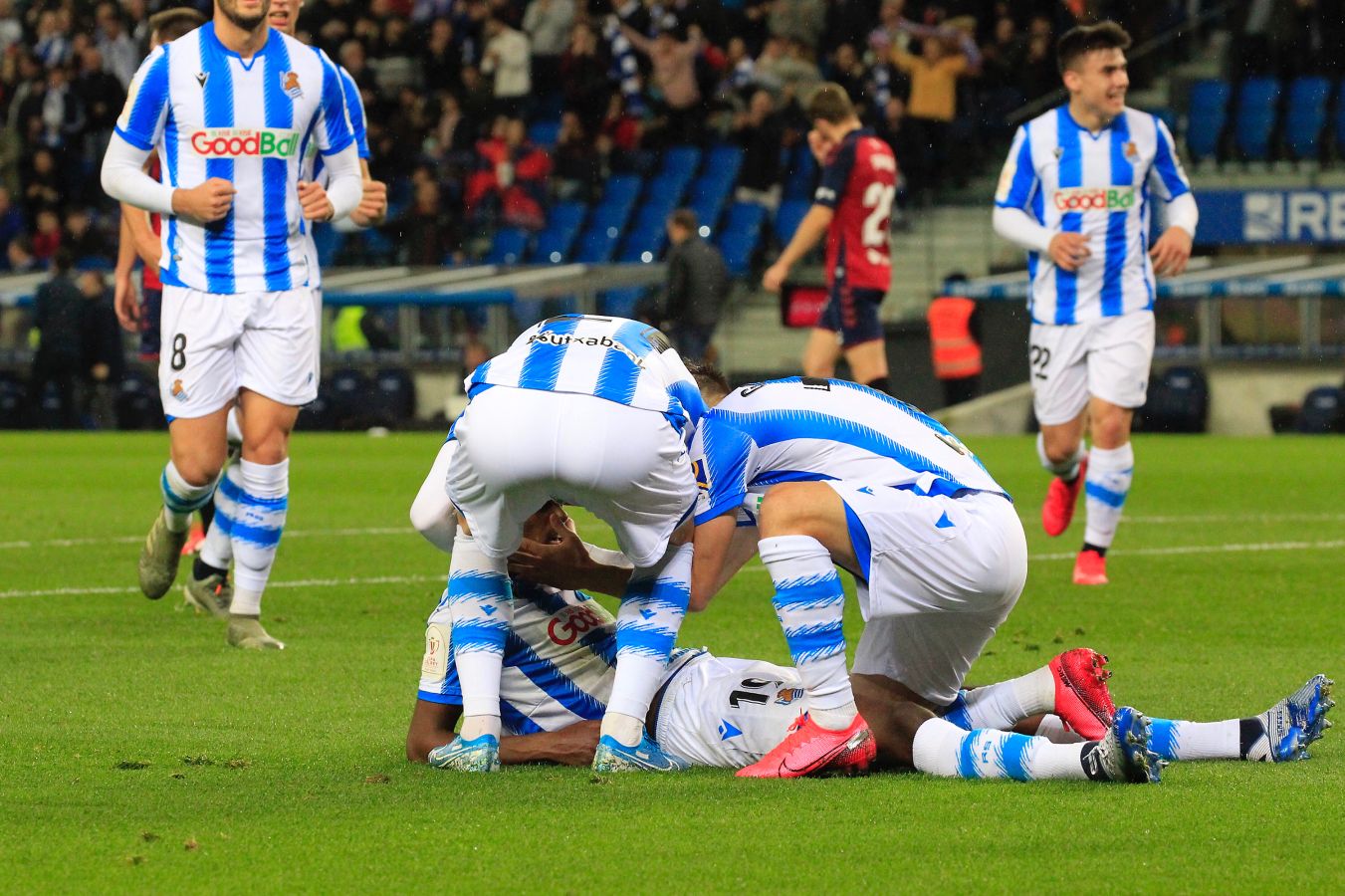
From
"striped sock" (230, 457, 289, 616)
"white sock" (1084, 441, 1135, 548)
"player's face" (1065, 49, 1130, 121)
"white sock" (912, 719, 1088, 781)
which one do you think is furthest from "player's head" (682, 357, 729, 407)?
"player's face" (1065, 49, 1130, 121)

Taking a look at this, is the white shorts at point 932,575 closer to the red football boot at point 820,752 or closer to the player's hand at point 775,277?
the red football boot at point 820,752

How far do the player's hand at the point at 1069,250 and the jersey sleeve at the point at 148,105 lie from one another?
3.86 m

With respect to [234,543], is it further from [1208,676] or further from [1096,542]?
[1096,542]

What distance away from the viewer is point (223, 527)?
25.3 feet

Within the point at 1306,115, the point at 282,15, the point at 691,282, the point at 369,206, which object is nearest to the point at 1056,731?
the point at 369,206

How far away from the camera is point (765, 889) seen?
3441 millimetres

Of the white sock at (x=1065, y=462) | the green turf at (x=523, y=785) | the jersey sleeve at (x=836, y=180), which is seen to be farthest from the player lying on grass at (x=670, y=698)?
the jersey sleeve at (x=836, y=180)

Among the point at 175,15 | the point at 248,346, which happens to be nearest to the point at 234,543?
the point at 248,346

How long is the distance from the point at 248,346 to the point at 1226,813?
4.09 m

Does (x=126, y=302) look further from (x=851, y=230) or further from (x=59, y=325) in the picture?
(x=59, y=325)

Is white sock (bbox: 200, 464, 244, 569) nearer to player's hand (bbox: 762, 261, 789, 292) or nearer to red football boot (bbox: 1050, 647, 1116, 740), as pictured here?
red football boot (bbox: 1050, 647, 1116, 740)

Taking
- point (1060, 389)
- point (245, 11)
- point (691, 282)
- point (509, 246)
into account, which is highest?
point (245, 11)

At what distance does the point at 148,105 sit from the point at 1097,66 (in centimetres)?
413

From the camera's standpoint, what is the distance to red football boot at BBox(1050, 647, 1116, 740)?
4602 mm
